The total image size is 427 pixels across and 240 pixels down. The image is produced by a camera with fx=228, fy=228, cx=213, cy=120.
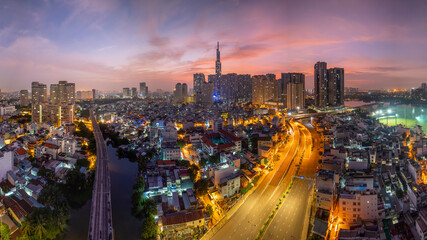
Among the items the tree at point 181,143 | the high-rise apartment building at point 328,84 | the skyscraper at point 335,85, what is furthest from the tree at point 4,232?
the skyscraper at point 335,85

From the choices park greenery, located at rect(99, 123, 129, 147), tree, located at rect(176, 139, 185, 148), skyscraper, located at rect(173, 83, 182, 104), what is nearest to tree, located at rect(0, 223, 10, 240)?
tree, located at rect(176, 139, 185, 148)

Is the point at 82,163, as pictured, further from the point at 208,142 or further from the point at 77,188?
the point at 208,142

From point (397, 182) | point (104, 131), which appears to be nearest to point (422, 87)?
point (397, 182)

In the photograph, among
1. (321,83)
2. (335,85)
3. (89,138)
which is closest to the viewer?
(89,138)

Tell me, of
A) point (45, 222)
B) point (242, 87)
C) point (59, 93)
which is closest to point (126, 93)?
point (59, 93)

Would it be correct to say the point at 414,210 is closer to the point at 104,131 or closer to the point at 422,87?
the point at 104,131

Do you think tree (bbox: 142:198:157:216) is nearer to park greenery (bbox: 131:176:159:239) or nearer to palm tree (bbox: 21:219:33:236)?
park greenery (bbox: 131:176:159:239)
